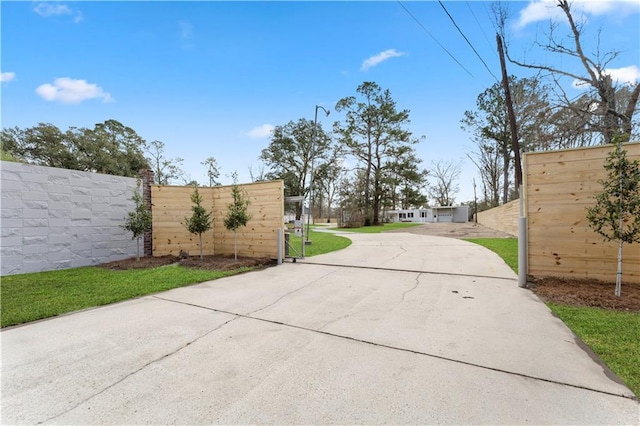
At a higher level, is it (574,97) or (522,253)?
(574,97)

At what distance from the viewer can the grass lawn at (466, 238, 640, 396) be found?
2.20 meters

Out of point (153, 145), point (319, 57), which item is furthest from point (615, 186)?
point (153, 145)

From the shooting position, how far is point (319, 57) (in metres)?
10.8

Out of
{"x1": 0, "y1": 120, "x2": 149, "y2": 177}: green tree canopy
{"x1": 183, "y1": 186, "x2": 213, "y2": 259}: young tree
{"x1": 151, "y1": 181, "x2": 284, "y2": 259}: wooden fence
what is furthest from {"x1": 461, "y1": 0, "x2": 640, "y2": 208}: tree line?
{"x1": 0, "y1": 120, "x2": 149, "y2": 177}: green tree canopy

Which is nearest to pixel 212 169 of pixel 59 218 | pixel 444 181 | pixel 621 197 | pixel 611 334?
pixel 59 218

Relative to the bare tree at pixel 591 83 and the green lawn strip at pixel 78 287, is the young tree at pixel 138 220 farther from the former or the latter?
the bare tree at pixel 591 83

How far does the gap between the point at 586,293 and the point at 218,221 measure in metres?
8.76

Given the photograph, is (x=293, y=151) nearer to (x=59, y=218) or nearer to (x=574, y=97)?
(x=574, y=97)

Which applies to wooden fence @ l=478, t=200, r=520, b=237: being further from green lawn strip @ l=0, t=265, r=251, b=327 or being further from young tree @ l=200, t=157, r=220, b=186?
young tree @ l=200, t=157, r=220, b=186

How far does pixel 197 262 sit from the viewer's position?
7473 mm

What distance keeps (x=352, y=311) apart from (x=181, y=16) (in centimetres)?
945

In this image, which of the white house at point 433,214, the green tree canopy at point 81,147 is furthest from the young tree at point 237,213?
the white house at point 433,214

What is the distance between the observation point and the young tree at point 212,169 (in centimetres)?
2878

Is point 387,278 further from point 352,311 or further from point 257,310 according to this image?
point 257,310
